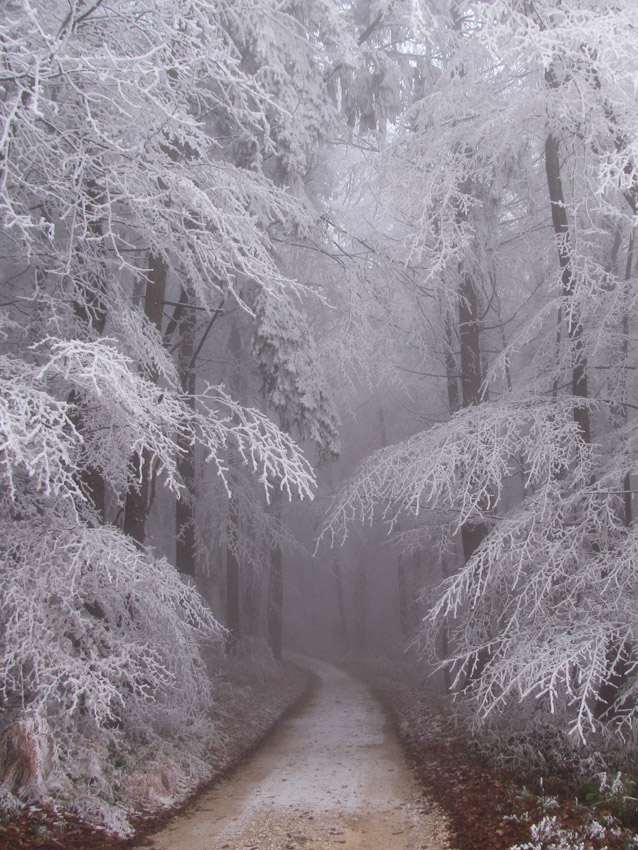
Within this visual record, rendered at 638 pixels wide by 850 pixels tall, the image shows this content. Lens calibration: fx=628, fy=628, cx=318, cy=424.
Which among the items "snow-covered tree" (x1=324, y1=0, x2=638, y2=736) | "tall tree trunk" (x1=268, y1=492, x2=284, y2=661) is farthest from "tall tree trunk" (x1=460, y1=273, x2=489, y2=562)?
"tall tree trunk" (x1=268, y1=492, x2=284, y2=661)

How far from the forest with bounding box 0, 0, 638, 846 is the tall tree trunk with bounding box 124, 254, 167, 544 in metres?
0.06

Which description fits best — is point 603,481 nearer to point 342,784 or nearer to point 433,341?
point 342,784

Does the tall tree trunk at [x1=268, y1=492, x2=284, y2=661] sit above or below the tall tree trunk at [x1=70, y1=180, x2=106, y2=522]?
below

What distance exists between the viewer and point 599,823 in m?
4.66

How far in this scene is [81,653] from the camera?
5.88 m

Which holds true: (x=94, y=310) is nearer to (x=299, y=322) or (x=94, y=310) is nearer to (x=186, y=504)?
(x=299, y=322)

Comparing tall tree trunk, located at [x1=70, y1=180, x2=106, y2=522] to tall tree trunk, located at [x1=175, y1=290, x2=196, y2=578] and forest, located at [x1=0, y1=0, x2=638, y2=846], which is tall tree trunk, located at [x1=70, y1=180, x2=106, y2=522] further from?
tall tree trunk, located at [x1=175, y1=290, x2=196, y2=578]

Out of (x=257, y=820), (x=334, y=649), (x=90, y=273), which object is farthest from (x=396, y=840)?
(x=334, y=649)

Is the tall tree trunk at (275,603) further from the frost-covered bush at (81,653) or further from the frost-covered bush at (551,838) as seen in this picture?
the frost-covered bush at (551,838)

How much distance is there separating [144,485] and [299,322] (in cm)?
317

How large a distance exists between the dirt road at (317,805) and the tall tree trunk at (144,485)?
3.23 m

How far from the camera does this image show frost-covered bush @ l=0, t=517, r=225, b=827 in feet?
17.4

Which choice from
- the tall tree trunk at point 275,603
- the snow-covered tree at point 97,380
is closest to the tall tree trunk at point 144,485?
the snow-covered tree at point 97,380

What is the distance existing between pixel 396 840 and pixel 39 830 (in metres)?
2.83
